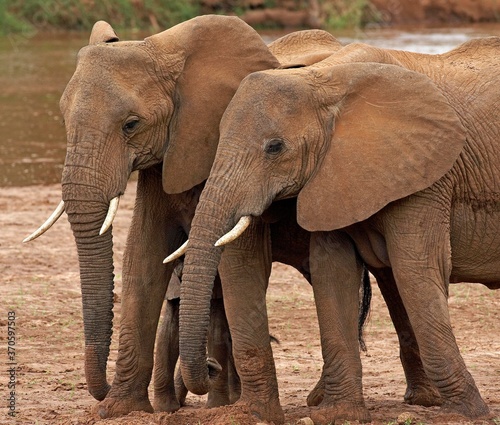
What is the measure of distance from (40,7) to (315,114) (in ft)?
78.6

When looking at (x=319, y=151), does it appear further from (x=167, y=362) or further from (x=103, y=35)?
(x=167, y=362)

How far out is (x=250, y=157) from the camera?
18.8 ft

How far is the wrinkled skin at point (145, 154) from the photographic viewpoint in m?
5.91

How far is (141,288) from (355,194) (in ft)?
4.09

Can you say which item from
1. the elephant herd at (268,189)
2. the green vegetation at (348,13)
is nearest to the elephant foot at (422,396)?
the elephant herd at (268,189)

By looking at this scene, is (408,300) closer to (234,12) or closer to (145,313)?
(145,313)

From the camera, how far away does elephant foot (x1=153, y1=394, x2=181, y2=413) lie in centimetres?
696

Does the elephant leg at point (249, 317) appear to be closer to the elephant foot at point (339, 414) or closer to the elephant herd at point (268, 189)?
the elephant herd at point (268, 189)

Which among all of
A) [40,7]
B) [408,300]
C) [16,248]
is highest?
[40,7]

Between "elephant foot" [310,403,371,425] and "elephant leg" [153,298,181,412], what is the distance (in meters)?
1.10

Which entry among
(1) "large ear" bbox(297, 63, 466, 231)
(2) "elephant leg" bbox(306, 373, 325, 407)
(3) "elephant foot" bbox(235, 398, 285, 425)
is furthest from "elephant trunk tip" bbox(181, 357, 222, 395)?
(2) "elephant leg" bbox(306, 373, 325, 407)

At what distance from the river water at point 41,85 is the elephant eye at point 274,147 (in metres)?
7.57

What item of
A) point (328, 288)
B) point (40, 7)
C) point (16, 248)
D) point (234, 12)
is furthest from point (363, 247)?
point (234, 12)

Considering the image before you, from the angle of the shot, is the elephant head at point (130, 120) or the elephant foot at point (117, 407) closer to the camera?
the elephant head at point (130, 120)
